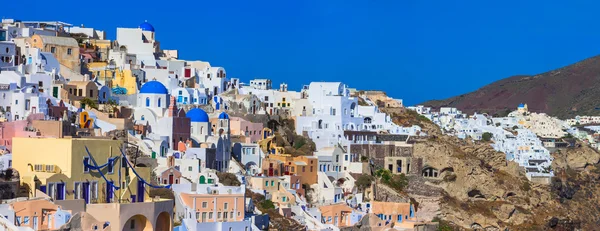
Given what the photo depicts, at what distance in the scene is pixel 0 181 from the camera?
146 ft

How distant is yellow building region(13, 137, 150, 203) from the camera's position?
45.1m

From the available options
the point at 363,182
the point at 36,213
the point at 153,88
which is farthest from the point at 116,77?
the point at 36,213

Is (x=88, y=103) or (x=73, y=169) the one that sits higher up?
(x=88, y=103)

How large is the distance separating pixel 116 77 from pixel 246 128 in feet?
27.6

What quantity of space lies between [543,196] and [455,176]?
823 centimetres

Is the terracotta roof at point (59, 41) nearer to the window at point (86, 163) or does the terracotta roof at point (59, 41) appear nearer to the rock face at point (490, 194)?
the rock face at point (490, 194)

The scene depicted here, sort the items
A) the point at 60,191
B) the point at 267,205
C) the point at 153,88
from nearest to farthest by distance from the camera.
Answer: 1. the point at 60,191
2. the point at 267,205
3. the point at 153,88

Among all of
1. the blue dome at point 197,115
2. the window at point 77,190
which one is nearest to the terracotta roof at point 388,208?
the blue dome at point 197,115

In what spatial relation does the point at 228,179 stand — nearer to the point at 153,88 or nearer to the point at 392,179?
the point at 153,88

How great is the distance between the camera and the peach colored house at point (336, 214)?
2564 inches

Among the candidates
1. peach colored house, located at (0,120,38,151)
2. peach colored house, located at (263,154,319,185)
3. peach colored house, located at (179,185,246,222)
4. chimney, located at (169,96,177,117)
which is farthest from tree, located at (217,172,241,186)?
peach colored house, located at (0,120,38,151)

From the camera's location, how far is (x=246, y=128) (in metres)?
74.7

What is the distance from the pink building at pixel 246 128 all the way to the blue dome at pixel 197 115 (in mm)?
4296

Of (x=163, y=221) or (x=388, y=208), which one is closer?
(x=163, y=221)
